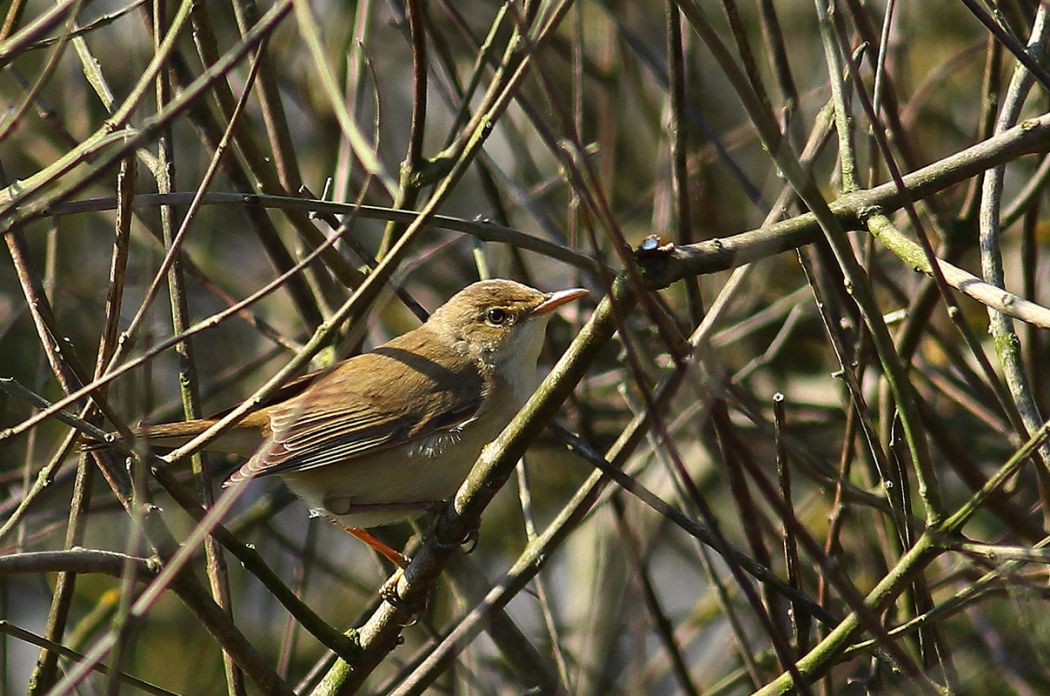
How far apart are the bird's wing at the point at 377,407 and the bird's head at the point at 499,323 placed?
0.11 metres

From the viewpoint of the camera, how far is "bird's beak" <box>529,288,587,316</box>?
12.6 feet

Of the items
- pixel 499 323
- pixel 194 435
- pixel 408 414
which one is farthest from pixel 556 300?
pixel 194 435

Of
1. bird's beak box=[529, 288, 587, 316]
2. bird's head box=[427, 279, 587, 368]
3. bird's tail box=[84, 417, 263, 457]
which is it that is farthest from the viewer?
bird's head box=[427, 279, 587, 368]

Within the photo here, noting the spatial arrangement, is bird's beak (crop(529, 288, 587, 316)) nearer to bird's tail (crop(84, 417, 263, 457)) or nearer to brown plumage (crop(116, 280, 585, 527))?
brown plumage (crop(116, 280, 585, 527))

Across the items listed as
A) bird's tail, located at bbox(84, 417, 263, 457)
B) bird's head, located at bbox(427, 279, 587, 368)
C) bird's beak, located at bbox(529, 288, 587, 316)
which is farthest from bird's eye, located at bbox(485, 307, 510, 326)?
bird's tail, located at bbox(84, 417, 263, 457)

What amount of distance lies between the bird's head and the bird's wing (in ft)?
0.37

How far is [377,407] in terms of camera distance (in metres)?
4.11

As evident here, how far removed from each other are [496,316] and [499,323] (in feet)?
0.09

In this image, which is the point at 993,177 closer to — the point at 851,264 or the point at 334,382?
the point at 851,264

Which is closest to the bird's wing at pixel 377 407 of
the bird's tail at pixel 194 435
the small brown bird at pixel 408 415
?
the small brown bird at pixel 408 415

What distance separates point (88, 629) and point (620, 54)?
2926 mm

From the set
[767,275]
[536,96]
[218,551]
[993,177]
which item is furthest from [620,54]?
[218,551]

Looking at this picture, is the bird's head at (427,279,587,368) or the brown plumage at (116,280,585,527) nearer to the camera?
the brown plumage at (116,280,585,527)

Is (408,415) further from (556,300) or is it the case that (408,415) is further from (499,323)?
(556,300)
